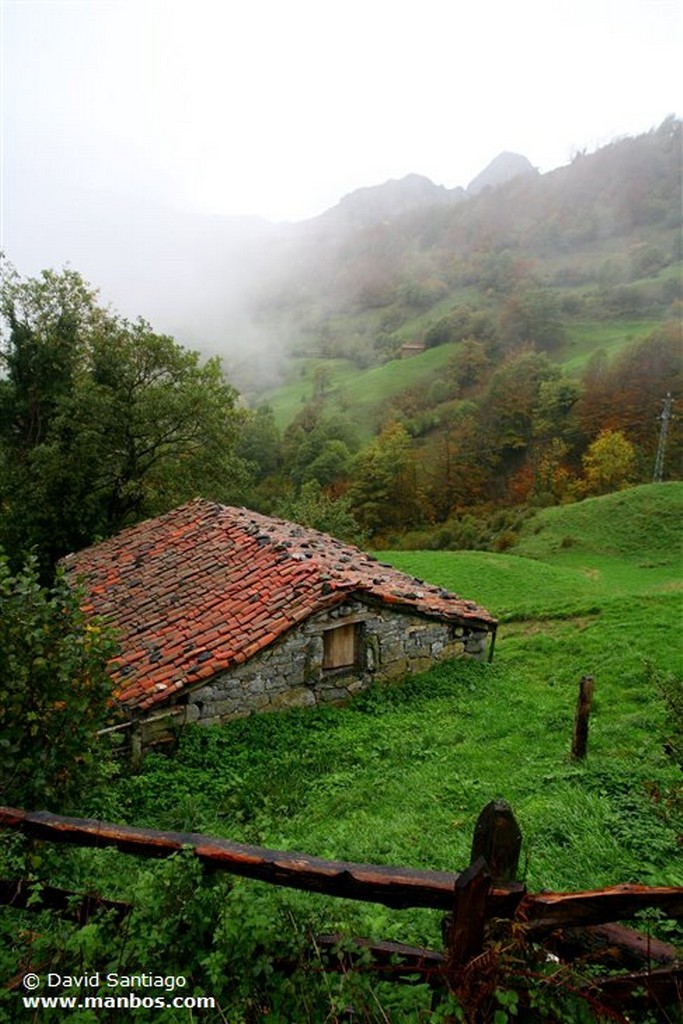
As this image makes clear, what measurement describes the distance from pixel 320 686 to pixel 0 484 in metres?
15.2

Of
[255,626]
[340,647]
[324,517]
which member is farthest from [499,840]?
[324,517]

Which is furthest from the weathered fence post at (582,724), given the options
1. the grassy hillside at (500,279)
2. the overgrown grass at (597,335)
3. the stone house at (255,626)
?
the overgrown grass at (597,335)

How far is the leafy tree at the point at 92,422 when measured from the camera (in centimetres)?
2006

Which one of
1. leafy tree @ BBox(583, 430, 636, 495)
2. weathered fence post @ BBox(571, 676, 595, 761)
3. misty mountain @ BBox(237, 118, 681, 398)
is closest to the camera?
weathered fence post @ BBox(571, 676, 595, 761)

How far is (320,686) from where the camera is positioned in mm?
10797

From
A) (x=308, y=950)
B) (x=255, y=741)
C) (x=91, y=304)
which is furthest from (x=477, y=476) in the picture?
(x=308, y=950)

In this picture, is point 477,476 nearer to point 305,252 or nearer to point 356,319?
point 356,319

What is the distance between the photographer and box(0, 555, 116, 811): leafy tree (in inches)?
184

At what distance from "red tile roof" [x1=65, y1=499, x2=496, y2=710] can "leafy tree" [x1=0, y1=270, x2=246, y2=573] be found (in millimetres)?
3964

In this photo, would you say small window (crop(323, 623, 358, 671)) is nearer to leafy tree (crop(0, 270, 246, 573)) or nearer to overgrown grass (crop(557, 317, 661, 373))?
leafy tree (crop(0, 270, 246, 573))

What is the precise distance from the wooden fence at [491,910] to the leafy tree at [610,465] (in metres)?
44.4

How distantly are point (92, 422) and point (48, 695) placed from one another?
1716 centimetres

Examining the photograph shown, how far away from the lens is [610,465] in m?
44.1

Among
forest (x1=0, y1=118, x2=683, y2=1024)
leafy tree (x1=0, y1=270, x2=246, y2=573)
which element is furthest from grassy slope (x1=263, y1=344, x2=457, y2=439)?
leafy tree (x1=0, y1=270, x2=246, y2=573)
